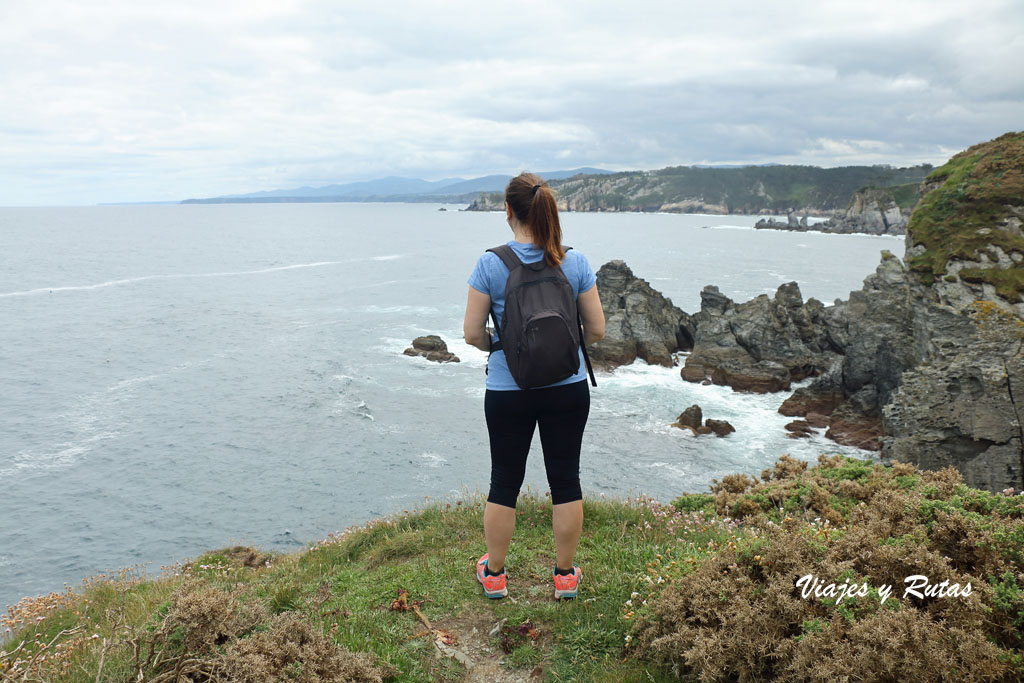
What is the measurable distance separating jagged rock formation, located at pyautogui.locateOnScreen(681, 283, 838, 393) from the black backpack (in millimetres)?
29330

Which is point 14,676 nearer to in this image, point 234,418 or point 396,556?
point 396,556

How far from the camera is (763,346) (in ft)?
109

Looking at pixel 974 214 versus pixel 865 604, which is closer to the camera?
pixel 865 604

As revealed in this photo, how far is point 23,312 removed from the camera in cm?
5256

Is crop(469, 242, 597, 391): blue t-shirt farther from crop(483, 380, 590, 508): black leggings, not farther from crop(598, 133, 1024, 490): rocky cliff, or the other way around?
crop(598, 133, 1024, 490): rocky cliff

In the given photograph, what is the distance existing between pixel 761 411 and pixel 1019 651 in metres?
27.0

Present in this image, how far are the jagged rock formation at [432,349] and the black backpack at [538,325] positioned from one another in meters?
33.6

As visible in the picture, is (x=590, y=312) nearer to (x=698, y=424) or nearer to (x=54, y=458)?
(x=698, y=424)

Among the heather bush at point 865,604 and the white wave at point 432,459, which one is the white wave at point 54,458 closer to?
the white wave at point 432,459

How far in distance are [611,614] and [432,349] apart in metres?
34.7

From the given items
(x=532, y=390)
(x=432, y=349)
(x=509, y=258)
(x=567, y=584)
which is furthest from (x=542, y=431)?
(x=432, y=349)

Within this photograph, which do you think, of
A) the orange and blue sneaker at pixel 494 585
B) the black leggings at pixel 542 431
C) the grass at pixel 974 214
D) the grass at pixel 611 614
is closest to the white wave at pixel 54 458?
the grass at pixel 611 614

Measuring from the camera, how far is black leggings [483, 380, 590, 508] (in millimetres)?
4328

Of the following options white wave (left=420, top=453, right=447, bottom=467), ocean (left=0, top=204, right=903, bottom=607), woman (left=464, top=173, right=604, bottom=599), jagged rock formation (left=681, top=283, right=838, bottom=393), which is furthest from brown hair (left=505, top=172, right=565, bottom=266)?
jagged rock formation (left=681, top=283, right=838, bottom=393)
